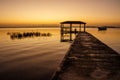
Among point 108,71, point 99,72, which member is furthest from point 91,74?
point 108,71

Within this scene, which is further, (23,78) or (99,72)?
(23,78)

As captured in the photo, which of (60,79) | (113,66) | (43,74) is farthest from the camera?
(43,74)

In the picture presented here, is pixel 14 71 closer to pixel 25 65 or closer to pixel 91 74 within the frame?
Result: pixel 25 65

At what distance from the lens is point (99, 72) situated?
213 inches

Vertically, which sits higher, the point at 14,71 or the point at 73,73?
the point at 73,73

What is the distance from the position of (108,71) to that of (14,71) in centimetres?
625

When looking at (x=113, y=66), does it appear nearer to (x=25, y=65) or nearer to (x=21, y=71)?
(x=21, y=71)

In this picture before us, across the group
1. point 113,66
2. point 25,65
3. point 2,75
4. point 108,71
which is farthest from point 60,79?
point 25,65

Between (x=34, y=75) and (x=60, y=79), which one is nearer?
(x=60, y=79)

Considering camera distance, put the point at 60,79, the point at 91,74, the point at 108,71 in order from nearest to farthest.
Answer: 1. the point at 60,79
2. the point at 91,74
3. the point at 108,71

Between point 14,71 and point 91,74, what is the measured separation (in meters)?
6.04

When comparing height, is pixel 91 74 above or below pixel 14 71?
above

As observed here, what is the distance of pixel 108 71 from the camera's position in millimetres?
5531

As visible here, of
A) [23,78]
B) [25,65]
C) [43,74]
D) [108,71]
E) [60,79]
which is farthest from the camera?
[25,65]
